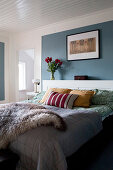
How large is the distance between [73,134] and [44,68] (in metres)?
3.04

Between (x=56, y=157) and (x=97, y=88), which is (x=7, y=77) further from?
(x=56, y=157)

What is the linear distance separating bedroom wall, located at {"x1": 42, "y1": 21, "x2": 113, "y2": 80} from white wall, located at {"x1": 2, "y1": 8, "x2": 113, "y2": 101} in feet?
0.42

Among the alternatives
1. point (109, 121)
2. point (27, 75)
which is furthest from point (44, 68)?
point (109, 121)

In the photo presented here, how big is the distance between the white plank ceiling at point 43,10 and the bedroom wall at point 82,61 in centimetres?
37

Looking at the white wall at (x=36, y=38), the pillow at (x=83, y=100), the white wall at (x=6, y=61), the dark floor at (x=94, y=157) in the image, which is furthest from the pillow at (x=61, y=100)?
the white wall at (x=6, y=61)

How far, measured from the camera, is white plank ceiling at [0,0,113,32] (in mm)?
3066

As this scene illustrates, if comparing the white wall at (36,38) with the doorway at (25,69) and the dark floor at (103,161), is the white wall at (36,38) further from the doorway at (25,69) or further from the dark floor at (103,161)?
the dark floor at (103,161)

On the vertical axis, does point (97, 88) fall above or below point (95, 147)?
above

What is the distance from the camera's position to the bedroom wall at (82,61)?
339 centimetres

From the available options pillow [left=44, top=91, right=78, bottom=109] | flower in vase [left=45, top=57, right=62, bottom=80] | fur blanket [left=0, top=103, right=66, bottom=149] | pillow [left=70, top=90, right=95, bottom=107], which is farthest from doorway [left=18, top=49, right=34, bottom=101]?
fur blanket [left=0, top=103, right=66, bottom=149]

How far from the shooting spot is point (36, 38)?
15.2ft

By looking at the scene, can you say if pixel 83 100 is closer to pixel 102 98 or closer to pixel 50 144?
pixel 102 98

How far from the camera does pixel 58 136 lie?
1462 millimetres

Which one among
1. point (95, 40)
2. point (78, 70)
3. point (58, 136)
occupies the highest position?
point (95, 40)
